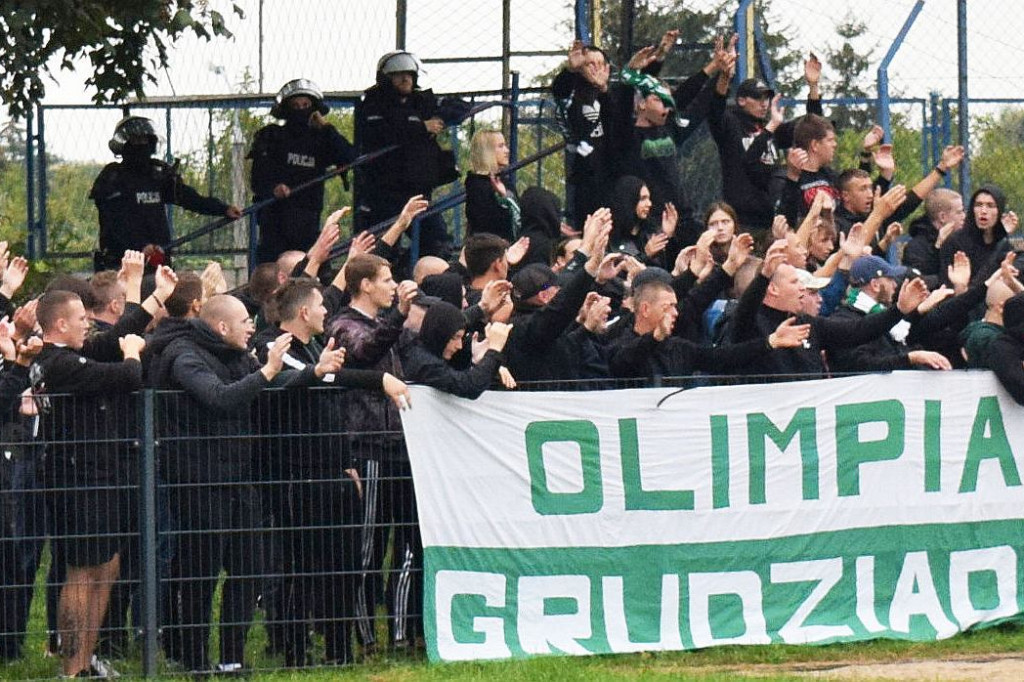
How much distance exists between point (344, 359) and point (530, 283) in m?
1.58

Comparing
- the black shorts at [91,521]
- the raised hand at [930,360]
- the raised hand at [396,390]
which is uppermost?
the raised hand at [930,360]

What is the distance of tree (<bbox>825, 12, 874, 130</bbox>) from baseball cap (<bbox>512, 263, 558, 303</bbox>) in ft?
22.3

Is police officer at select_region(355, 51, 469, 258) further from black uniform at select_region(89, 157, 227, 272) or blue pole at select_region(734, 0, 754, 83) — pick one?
blue pole at select_region(734, 0, 754, 83)

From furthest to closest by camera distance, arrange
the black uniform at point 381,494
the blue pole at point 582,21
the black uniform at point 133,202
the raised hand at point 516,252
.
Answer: the blue pole at point 582,21
the black uniform at point 133,202
the raised hand at point 516,252
the black uniform at point 381,494

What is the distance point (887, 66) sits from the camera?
15.4 m

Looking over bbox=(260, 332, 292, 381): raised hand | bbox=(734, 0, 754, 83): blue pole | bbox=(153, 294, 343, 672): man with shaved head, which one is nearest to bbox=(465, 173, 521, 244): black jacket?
bbox=(734, 0, 754, 83): blue pole

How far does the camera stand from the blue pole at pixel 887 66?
15250mm

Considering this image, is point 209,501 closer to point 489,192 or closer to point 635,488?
point 635,488

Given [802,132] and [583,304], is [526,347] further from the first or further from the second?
[802,132]

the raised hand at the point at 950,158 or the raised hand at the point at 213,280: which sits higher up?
the raised hand at the point at 950,158

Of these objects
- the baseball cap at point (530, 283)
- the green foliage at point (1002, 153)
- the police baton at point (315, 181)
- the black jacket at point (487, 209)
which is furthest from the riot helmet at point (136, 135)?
the green foliage at point (1002, 153)

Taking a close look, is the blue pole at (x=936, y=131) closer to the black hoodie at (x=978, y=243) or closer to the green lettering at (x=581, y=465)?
the black hoodie at (x=978, y=243)

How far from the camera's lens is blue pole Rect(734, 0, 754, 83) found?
627 inches

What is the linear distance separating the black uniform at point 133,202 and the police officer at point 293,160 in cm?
56
